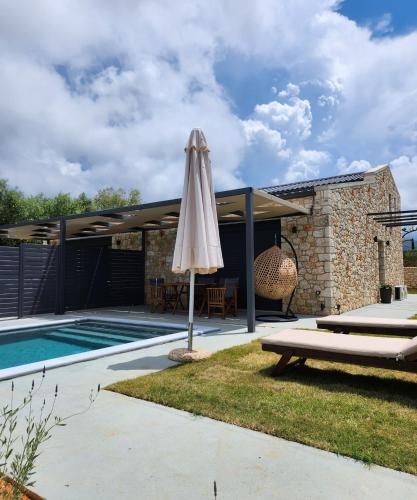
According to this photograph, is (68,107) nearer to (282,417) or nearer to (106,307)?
(106,307)

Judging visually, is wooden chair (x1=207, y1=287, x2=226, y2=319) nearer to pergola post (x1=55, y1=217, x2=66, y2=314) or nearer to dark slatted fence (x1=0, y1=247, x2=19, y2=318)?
pergola post (x1=55, y1=217, x2=66, y2=314)

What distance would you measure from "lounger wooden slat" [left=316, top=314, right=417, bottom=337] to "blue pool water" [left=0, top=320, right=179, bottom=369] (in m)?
3.46

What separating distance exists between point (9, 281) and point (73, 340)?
3725 mm

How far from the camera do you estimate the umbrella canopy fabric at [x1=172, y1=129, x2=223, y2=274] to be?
4.89 m

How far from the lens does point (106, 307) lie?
39.9ft

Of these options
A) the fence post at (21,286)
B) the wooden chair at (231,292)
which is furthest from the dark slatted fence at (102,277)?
the wooden chair at (231,292)

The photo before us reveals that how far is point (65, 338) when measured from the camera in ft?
23.9

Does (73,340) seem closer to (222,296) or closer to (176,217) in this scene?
(222,296)

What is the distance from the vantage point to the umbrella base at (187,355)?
468cm

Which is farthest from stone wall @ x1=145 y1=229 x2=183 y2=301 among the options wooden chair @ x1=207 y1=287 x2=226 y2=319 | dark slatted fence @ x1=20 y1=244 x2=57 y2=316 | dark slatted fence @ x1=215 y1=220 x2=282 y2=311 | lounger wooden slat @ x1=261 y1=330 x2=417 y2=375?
lounger wooden slat @ x1=261 y1=330 x2=417 y2=375

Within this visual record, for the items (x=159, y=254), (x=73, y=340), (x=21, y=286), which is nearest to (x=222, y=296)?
(x=73, y=340)

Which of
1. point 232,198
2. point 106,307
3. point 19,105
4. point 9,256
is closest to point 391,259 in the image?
point 232,198

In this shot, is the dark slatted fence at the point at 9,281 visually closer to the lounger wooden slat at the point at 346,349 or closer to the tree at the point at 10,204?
the lounger wooden slat at the point at 346,349

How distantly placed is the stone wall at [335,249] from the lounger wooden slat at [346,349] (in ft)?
17.8
